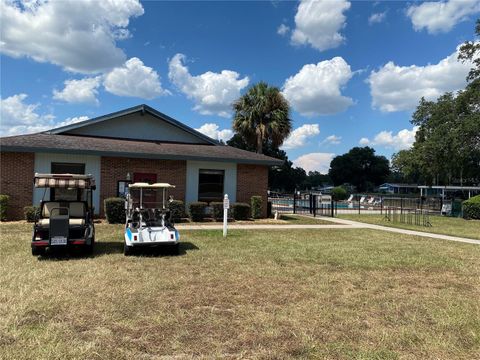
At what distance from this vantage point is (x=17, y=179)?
1534cm

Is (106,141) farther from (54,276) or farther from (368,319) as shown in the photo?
(368,319)

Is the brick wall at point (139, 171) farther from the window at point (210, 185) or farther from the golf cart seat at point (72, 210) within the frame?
the golf cart seat at point (72, 210)

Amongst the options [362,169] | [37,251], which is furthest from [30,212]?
[362,169]

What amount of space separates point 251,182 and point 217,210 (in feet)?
8.44

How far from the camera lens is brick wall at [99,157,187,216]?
54.3 ft

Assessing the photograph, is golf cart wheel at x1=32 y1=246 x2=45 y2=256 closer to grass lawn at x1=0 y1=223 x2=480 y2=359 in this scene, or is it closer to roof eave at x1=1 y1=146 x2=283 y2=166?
grass lawn at x1=0 y1=223 x2=480 y2=359

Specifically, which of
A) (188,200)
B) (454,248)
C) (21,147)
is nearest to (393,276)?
(454,248)

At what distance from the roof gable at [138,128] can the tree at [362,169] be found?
8056cm

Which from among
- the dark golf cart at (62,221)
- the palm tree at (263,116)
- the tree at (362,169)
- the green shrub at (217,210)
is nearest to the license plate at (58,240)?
the dark golf cart at (62,221)

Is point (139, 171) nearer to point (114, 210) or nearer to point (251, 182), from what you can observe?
point (114, 210)

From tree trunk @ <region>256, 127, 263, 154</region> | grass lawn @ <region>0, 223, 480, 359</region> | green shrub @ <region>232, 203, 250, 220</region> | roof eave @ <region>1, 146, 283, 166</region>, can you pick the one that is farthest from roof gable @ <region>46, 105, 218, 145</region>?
grass lawn @ <region>0, 223, 480, 359</region>

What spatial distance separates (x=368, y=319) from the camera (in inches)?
212

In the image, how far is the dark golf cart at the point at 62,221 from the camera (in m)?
8.63

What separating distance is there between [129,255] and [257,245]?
3587mm
